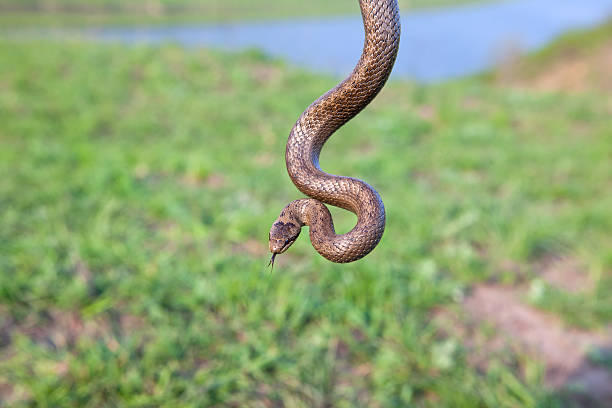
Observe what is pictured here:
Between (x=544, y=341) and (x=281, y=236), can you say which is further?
(x=544, y=341)

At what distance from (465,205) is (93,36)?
12393 millimetres

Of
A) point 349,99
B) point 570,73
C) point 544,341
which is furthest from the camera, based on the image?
point 570,73

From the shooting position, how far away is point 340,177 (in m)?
1.45

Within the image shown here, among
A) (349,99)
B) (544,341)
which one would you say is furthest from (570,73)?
(349,99)

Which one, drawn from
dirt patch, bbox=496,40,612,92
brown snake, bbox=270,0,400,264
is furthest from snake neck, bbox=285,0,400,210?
dirt patch, bbox=496,40,612,92

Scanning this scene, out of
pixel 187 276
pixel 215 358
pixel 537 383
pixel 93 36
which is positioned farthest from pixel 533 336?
pixel 93 36

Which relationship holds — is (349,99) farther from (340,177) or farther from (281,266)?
(281,266)

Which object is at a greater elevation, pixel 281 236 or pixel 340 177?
pixel 340 177

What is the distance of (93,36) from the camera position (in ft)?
49.2

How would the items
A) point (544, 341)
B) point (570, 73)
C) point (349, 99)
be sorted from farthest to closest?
1. point (570, 73)
2. point (544, 341)
3. point (349, 99)

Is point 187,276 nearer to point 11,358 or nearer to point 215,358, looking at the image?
point 215,358

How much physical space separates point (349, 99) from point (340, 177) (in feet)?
0.67

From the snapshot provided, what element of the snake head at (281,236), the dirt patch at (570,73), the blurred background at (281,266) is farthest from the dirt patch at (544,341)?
the dirt patch at (570,73)

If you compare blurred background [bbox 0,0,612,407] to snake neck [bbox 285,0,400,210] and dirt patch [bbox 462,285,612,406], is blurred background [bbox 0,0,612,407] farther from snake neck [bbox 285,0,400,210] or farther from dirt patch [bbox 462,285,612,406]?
snake neck [bbox 285,0,400,210]
